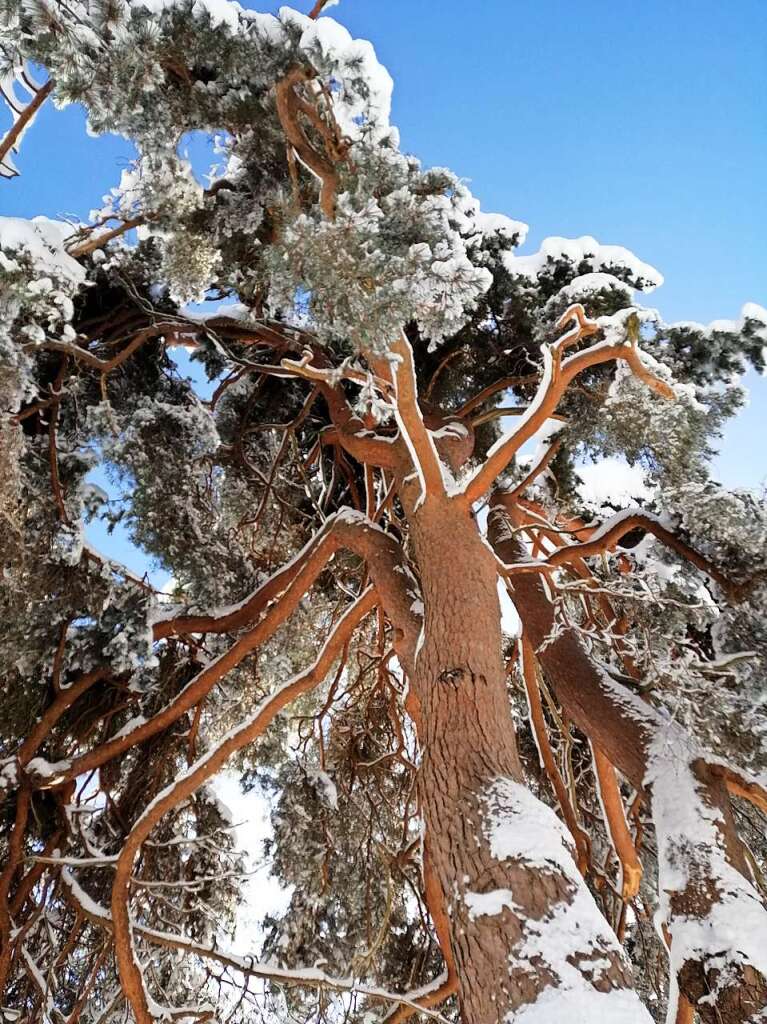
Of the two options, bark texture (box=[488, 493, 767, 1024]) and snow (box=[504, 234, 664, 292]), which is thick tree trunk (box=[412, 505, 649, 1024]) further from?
snow (box=[504, 234, 664, 292])

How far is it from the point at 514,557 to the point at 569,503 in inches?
71.8

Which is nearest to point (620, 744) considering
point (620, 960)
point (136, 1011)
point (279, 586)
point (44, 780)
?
point (620, 960)

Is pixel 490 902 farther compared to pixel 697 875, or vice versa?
pixel 697 875

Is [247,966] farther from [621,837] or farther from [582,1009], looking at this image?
[582,1009]

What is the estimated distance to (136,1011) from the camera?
358 cm

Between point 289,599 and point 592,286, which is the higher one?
point 592,286

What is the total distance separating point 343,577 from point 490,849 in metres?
4.34

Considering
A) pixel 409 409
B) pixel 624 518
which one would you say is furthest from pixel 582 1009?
pixel 624 518

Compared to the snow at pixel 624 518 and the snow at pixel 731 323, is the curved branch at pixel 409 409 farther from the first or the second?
the snow at pixel 731 323

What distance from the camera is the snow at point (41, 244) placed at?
340 centimetres

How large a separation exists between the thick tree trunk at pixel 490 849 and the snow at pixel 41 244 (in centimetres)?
235

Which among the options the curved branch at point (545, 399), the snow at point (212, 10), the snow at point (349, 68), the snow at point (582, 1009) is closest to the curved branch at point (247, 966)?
the snow at point (582, 1009)

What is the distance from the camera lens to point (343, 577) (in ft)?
21.5

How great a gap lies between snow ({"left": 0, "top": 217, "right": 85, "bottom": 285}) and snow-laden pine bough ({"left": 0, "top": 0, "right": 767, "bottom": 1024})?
0.03 meters
